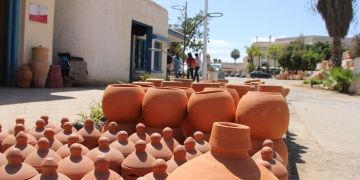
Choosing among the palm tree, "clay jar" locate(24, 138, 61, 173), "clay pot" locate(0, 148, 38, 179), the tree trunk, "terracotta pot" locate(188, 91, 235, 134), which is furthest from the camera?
the tree trunk

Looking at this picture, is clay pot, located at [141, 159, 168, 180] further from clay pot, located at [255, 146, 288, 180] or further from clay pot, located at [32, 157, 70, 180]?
clay pot, located at [255, 146, 288, 180]

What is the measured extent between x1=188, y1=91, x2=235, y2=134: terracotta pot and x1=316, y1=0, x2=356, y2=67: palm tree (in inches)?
1072

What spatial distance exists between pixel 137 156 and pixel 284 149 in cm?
131

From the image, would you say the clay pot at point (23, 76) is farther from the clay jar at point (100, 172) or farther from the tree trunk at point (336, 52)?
the tree trunk at point (336, 52)

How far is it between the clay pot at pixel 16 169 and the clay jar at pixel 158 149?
0.65 metres

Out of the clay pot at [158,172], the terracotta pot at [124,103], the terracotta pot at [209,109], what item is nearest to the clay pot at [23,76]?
the terracotta pot at [124,103]

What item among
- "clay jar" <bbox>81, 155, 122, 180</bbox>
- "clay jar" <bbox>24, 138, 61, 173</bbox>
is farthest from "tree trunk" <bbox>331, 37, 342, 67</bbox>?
"clay jar" <bbox>81, 155, 122, 180</bbox>

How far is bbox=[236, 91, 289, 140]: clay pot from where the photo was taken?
288cm

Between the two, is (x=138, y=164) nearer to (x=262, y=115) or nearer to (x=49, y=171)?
(x=49, y=171)

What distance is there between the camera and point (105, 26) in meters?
15.5

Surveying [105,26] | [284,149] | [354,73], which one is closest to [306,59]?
[354,73]

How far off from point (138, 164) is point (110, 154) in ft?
0.65

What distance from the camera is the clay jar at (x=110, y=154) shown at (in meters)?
2.22

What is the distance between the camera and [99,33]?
1512 centimetres
